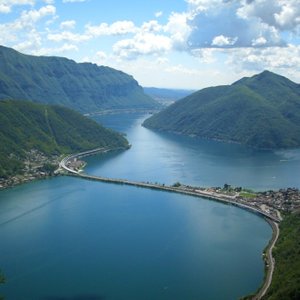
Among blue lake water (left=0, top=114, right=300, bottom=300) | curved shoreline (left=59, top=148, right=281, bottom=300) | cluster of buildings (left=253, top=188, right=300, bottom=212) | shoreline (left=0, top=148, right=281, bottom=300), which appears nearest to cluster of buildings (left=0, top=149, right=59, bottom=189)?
shoreline (left=0, top=148, right=281, bottom=300)

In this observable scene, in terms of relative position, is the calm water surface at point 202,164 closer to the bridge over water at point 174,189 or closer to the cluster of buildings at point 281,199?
the bridge over water at point 174,189

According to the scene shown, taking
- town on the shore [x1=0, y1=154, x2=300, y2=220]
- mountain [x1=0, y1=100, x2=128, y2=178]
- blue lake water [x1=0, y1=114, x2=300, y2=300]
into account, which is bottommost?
blue lake water [x1=0, y1=114, x2=300, y2=300]

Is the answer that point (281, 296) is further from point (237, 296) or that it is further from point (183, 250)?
point (183, 250)

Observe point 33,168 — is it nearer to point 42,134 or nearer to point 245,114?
point 42,134

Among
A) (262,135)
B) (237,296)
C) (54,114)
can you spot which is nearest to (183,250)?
(237,296)

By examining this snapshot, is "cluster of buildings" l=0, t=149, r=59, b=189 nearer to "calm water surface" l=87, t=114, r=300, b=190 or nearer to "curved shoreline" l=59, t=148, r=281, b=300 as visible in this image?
"curved shoreline" l=59, t=148, r=281, b=300

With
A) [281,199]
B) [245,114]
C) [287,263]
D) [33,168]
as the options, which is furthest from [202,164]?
[287,263]

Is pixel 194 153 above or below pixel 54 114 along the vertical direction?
below
